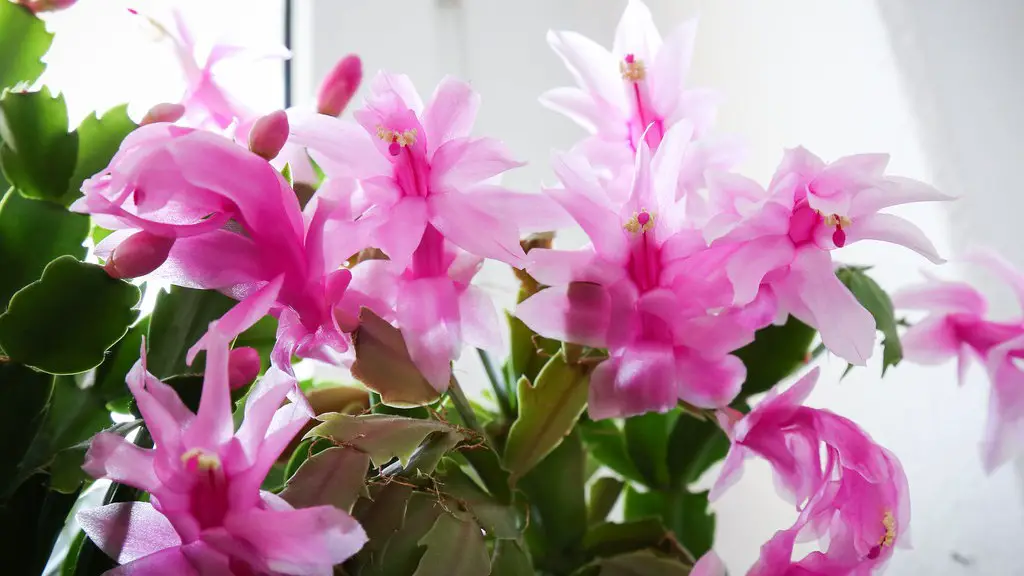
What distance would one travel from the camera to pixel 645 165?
0.36 meters

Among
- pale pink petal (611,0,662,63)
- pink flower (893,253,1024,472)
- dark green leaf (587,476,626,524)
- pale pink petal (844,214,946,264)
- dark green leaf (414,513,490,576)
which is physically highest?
pale pink petal (611,0,662,63)

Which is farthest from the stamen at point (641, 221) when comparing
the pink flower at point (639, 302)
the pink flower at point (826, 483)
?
the pink flower at point (826, 483)

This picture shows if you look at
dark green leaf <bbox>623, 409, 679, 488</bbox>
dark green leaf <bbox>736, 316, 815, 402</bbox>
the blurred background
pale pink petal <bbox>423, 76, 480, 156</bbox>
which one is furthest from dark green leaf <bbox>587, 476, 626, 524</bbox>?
pale pink petal <bbox>423, 76, 480, 156</bbox>

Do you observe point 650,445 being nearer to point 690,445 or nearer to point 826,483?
point 690,445

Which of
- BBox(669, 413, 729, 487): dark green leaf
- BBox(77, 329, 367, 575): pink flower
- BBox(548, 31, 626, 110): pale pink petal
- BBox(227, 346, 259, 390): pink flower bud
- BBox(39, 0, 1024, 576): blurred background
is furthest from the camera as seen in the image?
BBox(39, 0, 1024, 576): blurred background

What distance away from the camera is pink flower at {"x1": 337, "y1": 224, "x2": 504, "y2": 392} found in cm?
35

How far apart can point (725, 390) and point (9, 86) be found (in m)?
0.46

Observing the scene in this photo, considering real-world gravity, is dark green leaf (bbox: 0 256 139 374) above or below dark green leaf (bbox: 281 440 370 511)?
above

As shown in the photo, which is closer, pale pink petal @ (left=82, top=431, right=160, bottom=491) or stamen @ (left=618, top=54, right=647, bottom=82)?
pale pink petal @ (left=82, top=431, right=160, bottom=491)

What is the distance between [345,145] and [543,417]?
20 centimetres

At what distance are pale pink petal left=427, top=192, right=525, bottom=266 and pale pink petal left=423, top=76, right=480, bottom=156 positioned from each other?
29mm

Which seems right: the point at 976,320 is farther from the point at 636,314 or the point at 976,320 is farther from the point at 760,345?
the point at 636,314

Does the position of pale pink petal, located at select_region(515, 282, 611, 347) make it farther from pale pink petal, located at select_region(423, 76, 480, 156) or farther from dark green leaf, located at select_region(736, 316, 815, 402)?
dark green leaf, located at select_region(736, 316, 815, 402)

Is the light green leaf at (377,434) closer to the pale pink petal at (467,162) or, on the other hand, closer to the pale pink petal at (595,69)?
the pale pink petal at (467,162)
